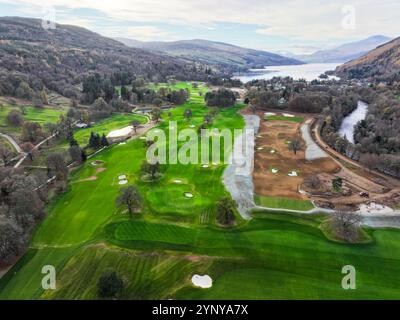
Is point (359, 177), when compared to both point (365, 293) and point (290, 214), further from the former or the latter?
point (365, 293)

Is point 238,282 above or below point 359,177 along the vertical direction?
below

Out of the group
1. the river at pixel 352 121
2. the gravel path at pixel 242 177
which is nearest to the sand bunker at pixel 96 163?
the gravel path at pixel 242 177

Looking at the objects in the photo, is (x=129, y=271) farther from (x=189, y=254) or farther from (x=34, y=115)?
(x=34, y=115)

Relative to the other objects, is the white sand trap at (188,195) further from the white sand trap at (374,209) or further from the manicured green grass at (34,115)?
the manicured green grass at (34,115)

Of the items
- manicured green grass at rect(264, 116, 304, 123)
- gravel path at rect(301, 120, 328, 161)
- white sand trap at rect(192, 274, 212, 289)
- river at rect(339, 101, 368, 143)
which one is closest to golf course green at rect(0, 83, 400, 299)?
white sand trap at rect(192, 274, 212, 289)

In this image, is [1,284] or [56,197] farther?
[56,197]

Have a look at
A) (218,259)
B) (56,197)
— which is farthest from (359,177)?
(56,197)

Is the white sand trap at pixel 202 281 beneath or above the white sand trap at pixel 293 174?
beneath
